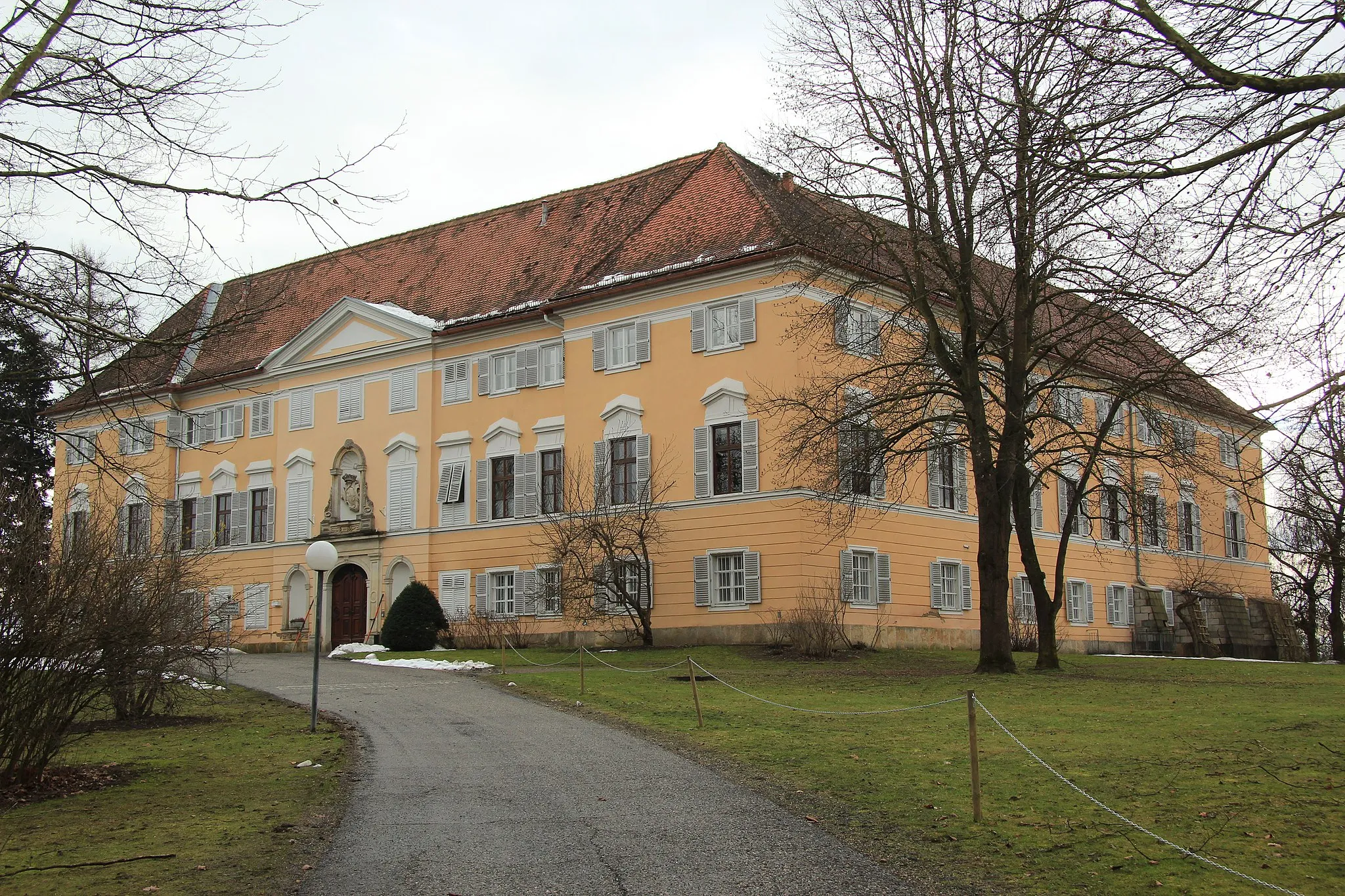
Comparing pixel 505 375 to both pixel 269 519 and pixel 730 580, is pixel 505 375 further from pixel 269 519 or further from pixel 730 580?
pixel 269 519

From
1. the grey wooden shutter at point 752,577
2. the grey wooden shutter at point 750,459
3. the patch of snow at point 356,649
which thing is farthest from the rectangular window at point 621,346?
the patch of snow at point 356,649

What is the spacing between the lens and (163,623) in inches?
607

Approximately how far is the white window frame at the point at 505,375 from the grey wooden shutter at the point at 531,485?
223 cm

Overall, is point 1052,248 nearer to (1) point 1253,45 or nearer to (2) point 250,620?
(1) point 1253,45

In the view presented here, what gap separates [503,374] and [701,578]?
31.9 feet

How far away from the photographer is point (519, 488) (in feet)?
118

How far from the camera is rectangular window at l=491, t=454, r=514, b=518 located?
36.6m

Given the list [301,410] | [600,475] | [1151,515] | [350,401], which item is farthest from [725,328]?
[301,410]

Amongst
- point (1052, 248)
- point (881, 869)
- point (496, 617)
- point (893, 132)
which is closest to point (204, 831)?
point (881, 869)

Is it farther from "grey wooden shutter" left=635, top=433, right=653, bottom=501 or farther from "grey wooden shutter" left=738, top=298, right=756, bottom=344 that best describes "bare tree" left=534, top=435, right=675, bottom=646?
"grey wooden shutter" left=738, top=298, right=756, bottom=344

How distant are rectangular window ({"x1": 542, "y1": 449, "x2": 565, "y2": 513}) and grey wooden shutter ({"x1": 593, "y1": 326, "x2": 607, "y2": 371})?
270cm

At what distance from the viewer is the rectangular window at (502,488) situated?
36594 millimetres

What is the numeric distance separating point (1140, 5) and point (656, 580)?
84.8 feet

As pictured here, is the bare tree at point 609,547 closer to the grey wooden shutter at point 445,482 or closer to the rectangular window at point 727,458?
the rectangular window at point 727,458
